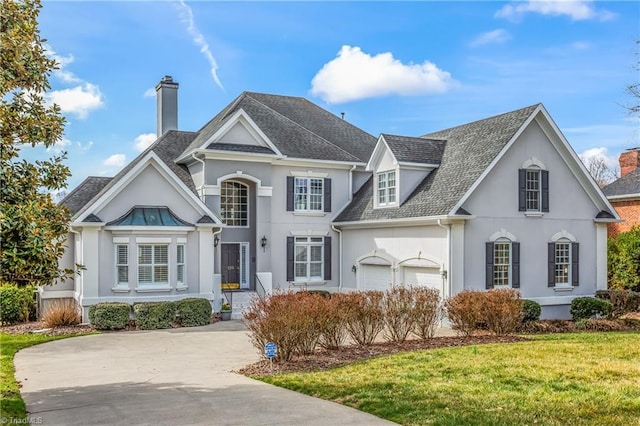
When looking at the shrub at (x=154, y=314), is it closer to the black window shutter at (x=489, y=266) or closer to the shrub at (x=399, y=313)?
the shrub at (x=399, y=313)

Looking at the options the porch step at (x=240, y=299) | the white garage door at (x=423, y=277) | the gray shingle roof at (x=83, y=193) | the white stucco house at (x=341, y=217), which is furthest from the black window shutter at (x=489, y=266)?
the gray shingle roof at (x=83, y=193)

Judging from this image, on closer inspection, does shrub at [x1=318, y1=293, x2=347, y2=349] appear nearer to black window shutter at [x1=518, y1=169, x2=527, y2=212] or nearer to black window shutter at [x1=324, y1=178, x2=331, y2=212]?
black window shutter at [x1=518, y1=169, x2=527, y2=212]

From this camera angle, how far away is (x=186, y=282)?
21.7 m

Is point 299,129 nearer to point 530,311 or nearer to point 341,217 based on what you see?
point 341,217

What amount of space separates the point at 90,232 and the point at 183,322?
442 cm

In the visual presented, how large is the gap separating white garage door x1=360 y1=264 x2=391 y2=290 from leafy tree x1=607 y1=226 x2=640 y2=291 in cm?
1083

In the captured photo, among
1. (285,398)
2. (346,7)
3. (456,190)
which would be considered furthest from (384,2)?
(285,398)

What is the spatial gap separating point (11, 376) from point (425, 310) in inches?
378

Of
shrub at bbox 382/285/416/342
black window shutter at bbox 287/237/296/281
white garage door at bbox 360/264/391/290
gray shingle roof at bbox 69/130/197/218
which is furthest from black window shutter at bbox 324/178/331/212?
shrub at bbox 382/285/416/342

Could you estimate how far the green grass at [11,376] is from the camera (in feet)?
26.5

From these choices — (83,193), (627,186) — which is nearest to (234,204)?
(83,193)

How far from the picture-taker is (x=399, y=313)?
15.1 meters

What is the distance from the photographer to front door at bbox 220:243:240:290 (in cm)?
2489

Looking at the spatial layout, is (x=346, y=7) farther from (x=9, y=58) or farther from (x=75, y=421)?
(x=75, y=421)
